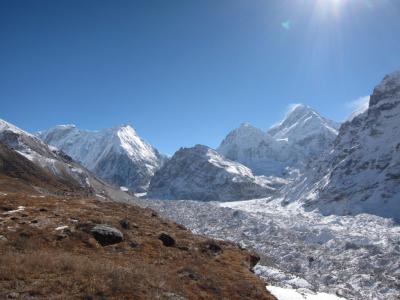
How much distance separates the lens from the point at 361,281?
171750 millimetres

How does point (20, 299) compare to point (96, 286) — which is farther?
point (96, 286)

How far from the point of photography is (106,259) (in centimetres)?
3366

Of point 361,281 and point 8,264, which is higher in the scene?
point 361,281

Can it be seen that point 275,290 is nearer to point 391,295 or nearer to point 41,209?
point 41,209

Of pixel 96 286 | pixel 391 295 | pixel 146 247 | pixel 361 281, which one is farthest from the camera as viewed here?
pixel 361 281

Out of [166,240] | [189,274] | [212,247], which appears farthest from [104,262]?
[212,247]

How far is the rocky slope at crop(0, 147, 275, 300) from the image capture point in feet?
81.6

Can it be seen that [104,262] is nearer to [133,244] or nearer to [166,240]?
[133,244]

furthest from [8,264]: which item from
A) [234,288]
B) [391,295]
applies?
[391,295]

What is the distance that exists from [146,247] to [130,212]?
18302 millimetres

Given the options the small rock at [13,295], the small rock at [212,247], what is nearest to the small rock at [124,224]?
the small rock at [212,247]

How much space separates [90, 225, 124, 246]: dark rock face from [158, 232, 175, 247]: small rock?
4065mm

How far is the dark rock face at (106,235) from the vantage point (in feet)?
128

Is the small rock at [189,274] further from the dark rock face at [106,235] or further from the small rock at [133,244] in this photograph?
the dark rock face at [106,235]
